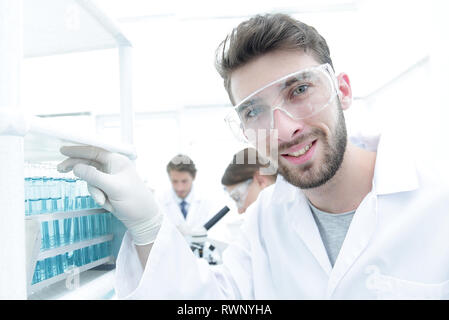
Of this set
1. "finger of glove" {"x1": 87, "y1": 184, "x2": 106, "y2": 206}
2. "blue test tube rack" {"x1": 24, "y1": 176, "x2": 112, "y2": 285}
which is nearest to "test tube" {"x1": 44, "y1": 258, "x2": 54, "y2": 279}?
"blue test tube rack" {"x1": 24, "y1": 176, "x2": 112, "y2": 285}

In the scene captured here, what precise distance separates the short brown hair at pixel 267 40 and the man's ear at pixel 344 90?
0.08 m

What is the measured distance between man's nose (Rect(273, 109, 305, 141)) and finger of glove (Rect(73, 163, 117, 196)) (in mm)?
447

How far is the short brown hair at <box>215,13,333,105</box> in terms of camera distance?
94cm

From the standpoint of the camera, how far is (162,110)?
5035mm

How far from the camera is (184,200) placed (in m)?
3.47

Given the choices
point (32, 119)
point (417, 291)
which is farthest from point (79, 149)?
point (417, 291)

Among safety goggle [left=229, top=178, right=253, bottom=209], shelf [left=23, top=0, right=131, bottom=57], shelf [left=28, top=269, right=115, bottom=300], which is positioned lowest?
shelf [left=28, top=269, right=115, bottom=300]

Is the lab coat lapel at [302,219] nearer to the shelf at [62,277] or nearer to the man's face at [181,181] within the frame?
the shelf at [62,277]

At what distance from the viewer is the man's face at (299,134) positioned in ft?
3.00

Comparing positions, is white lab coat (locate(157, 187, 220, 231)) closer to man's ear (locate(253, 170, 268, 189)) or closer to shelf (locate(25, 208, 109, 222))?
man's ear (locate(253, 170, 268, 189))

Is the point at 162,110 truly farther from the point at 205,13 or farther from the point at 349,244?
the point at 349,244

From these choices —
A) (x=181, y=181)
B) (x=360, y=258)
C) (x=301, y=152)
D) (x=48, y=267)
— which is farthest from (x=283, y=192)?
(x=181, y=181)

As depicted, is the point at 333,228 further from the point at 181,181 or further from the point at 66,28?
the point at 181,181

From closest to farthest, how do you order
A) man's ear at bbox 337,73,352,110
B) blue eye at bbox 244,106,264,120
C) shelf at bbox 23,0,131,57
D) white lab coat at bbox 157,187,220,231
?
shelf at bbox 23,0,131,57, blue eye at bbox 244,106,264,120, man's ear at bbox 337,73,352,110, white lab coat at bbox 157,187,220,231
